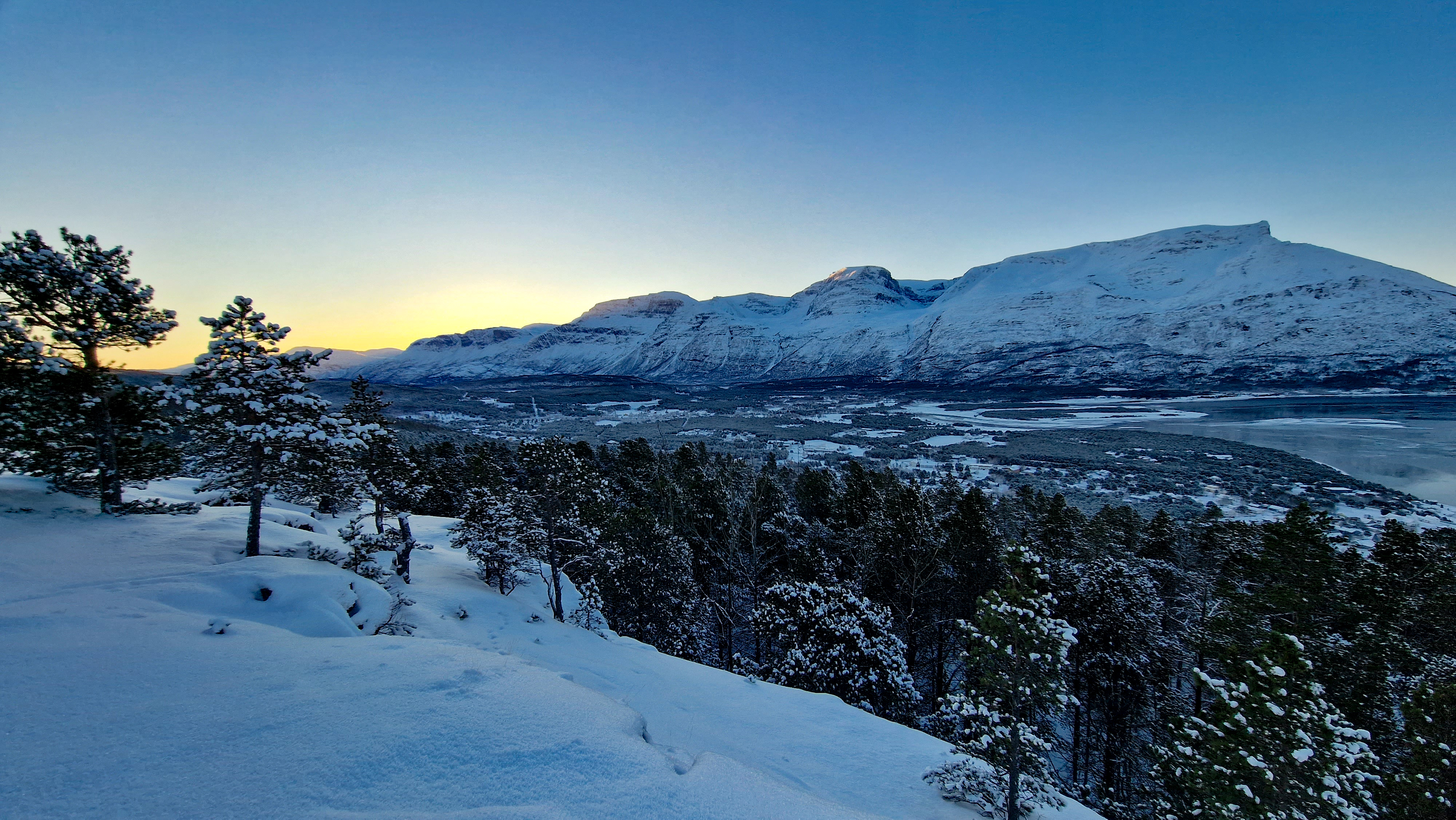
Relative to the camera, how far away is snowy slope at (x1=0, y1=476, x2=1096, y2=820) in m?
4.75

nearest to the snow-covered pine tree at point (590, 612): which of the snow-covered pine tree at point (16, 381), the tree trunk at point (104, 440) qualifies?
the tree trunk at point (104, 440)

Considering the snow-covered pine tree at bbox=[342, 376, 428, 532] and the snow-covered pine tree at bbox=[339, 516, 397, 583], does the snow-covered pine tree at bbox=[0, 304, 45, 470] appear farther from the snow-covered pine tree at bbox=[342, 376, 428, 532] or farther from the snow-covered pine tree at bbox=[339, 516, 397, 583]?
the snow-covered pine tree at bbox=[339, 516, 397, 583]

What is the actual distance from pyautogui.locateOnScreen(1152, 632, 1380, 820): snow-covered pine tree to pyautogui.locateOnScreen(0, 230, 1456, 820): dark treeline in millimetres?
54

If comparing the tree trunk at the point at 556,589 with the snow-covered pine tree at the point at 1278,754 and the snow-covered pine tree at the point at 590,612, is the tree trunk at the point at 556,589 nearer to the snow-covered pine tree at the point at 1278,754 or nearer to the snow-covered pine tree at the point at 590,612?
the snow-covered pine tree at the point at 590,612

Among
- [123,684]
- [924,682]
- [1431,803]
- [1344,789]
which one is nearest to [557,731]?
[123,684]

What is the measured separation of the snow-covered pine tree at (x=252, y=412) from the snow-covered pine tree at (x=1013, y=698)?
1562 cm

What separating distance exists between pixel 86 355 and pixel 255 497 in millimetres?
6184

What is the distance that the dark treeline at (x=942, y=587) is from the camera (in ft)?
29.5

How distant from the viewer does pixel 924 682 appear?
24734 mm

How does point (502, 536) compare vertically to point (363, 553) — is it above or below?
below

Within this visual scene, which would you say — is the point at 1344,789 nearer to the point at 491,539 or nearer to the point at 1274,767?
the point at 1274,767

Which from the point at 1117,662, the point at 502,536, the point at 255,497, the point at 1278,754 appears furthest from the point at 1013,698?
the point at 255,497

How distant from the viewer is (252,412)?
13266 millimetres

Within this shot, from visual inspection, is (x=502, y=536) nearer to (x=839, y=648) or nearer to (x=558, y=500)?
(x=558, y=500)
